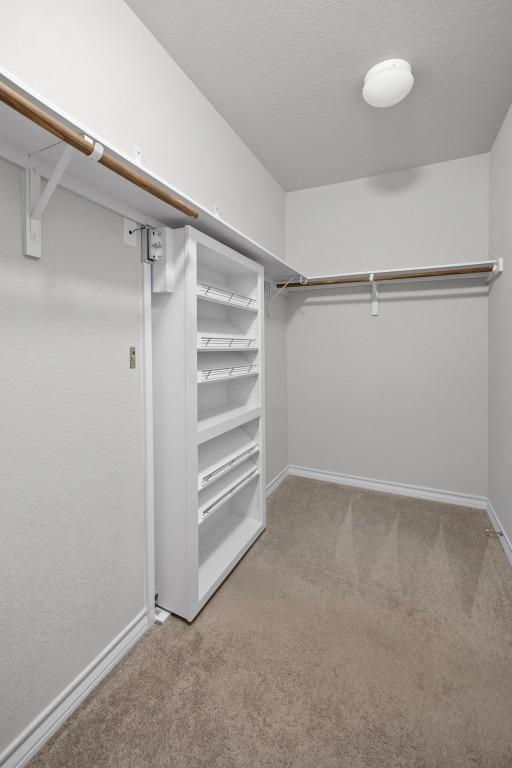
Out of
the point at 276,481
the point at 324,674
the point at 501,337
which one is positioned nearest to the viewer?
the point at 324,674

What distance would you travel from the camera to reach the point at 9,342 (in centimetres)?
106

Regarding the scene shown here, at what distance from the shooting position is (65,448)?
1.24m

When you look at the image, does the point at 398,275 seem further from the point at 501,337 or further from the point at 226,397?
the point at 226,397

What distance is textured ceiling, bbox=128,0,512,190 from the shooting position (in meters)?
1.55

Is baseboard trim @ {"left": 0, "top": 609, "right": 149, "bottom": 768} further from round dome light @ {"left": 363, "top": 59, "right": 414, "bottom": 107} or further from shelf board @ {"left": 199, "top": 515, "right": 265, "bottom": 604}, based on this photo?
round dome light @ {"left": 363, "top": 59, "right": 414, "bottom": 107}

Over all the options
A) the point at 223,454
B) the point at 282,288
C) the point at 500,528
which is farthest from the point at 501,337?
the point at 223,454

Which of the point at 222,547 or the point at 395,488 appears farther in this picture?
the point at 395,488

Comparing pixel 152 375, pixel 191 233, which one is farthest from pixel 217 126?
pixel 152 375

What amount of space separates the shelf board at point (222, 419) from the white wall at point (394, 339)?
1.26 m

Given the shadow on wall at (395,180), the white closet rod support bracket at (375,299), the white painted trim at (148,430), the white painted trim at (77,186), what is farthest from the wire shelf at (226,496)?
the shadow on wall at (395,180)

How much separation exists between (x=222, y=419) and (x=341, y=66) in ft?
6.51

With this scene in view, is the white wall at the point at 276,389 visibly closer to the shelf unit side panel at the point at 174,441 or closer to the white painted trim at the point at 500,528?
the shelf unit side panel at the point at 174,441

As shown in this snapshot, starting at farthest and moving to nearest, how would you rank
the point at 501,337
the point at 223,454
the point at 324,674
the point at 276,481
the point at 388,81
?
1. the point at 276,481
2. the point at 501,337
3. the point at 223,454
4. the point at 388,81
5. the point at 324,674

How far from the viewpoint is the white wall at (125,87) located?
1138mm
